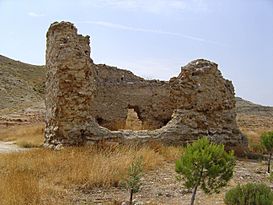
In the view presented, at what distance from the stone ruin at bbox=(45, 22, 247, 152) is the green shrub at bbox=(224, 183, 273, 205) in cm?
641

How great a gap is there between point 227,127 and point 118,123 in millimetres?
4129

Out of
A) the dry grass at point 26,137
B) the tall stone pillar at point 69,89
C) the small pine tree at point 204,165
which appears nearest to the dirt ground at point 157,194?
the small pine tree at point 204,165

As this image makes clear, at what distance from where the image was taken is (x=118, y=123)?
1543 centimetres

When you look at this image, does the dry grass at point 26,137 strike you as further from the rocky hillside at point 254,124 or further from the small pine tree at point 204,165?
the rocky hillside at point 254,124

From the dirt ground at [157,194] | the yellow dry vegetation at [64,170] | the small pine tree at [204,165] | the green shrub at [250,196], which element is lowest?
the dirt ground at [157,194]

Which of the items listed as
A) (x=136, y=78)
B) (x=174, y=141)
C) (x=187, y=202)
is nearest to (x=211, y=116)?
(x=174, y=141)

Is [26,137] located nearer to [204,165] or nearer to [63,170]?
[63,170]

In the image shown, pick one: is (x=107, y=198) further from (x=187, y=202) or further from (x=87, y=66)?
(x=87, y=66)

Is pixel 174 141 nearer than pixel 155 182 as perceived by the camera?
No

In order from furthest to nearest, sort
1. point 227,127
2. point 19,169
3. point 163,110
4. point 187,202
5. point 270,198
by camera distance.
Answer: point 163,110 < point 227,127 < point 19,169 < point 187,202 < point 270,198

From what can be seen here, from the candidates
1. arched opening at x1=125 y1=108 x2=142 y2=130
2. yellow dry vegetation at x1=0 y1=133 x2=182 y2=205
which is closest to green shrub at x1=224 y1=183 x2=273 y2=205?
yellow dry vegetation at x1=0 y1=133 x2=182 y2=205

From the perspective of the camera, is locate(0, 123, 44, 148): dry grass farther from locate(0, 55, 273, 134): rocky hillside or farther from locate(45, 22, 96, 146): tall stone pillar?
locate(0, 55, 273, 134): rocky hillside

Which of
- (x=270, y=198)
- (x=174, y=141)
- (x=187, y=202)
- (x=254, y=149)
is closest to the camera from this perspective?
(x=270, y=198)

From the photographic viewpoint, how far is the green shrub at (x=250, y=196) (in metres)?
5.43
